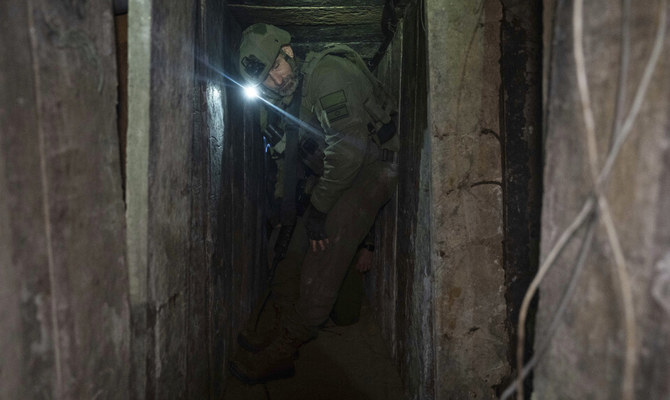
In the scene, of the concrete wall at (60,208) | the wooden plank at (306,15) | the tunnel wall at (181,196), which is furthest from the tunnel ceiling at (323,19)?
the concrete wall at (60,208)

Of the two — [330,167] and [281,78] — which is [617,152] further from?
[281,78]

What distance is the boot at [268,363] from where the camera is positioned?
3.00 metres

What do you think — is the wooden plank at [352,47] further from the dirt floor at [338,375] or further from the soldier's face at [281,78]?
the dirt floor at [338,375]

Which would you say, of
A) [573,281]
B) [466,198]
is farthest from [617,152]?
[466,198]

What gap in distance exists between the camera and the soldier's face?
3.33 meters

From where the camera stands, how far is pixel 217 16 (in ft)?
8.72

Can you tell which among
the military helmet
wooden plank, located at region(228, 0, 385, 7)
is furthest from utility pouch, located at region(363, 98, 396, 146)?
the military helmet

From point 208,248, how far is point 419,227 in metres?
1.18

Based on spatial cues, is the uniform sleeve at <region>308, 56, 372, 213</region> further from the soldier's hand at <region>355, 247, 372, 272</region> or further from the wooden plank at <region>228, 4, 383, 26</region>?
the soldier's hand at <region>355, 247, 372, 272</region>

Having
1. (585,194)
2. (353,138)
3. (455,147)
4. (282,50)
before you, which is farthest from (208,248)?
(585,194)

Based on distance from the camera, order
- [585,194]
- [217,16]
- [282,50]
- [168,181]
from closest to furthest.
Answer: [585,194] < [168,181] < [217,16] < [282,50]

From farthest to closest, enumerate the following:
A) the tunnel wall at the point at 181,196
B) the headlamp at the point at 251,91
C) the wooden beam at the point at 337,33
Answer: the wooden beam at the point at 337,33 < the headlamp at the point at 251,91 < the tunnel wall at the point at 181,196

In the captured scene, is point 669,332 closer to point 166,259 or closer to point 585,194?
point 585,194

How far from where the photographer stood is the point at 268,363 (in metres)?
3.03
